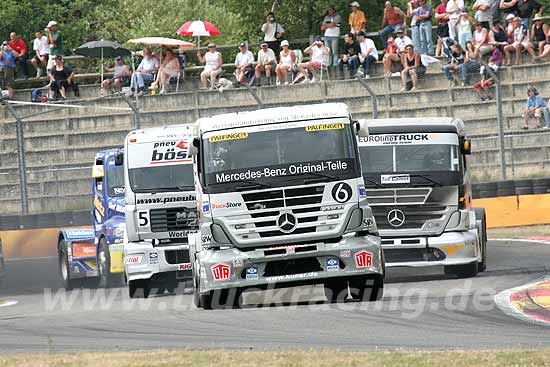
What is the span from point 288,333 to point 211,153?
3.32 meters

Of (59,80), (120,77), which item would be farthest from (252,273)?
(59,80)

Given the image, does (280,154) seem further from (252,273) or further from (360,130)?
(252,273)

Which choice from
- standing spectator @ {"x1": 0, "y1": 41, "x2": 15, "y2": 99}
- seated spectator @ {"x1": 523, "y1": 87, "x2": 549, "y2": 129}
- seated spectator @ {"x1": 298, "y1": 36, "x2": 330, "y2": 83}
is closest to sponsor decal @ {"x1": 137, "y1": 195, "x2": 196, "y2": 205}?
seated spectator @ {"x1": 523, "y1": 87, "x2": 549, "y2": 129}

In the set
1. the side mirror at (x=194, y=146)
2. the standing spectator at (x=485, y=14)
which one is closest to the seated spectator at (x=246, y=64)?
the standing spectator at (x=485, y=14)

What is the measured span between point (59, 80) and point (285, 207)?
66.5ft

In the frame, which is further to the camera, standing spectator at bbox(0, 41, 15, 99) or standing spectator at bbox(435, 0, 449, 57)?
standing spectator at bbox(0, 41, 15, 99)

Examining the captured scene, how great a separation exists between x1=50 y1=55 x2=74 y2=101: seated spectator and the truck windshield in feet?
63.7

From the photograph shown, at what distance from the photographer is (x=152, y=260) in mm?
20016

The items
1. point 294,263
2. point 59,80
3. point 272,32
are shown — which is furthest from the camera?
point 59,80

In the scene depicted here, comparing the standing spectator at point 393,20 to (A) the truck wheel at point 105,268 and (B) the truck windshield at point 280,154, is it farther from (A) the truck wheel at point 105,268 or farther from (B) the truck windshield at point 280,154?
(B) the truck windshield at point 280,154

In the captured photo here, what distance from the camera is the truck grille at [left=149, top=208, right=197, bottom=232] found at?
2012 cm

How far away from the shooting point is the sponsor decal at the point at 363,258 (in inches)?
610

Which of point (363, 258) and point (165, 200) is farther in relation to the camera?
point (165, 200)

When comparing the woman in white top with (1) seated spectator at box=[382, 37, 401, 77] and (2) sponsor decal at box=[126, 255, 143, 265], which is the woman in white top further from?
(2) sponsor decal at box=[126, 255, 143, 265]
